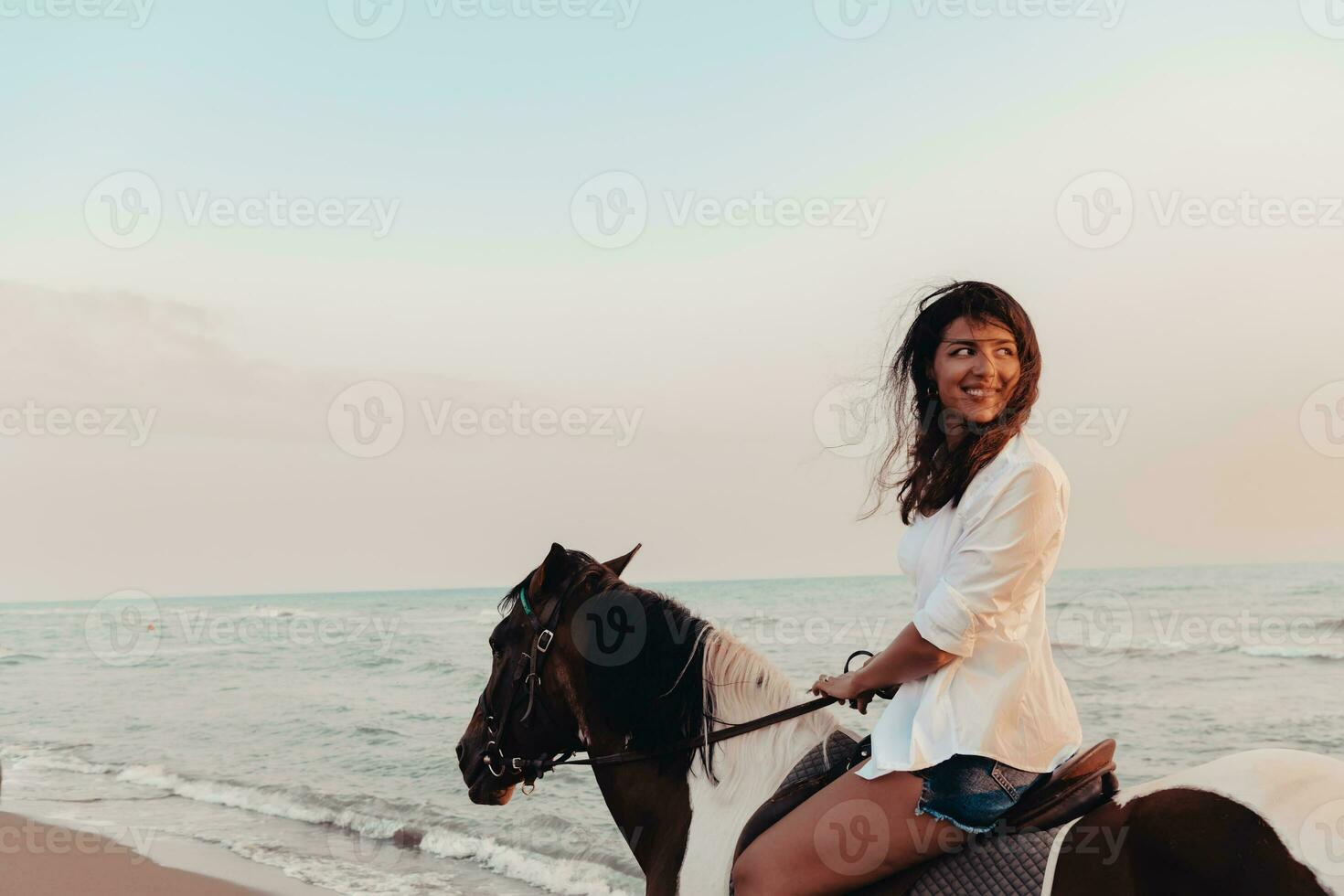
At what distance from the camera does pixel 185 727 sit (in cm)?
1397

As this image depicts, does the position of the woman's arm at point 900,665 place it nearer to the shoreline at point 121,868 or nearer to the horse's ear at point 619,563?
the horse's ear at point 619,563

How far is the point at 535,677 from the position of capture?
324cm

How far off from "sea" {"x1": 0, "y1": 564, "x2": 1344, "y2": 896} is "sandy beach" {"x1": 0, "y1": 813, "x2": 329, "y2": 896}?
31 centimetres

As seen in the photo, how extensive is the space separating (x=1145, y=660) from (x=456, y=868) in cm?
1236

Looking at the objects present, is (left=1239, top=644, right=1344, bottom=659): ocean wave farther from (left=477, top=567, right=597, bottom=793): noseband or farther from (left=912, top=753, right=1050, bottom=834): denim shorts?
(left=912, top=753, right=1050, bottom=834): denim shorts

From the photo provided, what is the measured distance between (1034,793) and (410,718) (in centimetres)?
1294

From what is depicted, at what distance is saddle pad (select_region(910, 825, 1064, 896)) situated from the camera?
2166mm

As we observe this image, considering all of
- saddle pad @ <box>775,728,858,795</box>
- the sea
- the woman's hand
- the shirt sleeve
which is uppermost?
the shirt sleeve

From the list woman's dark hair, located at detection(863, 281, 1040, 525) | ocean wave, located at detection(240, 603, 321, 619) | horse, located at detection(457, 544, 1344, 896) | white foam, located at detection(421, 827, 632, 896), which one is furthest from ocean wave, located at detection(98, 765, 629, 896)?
ocean wave, located at detection(240, 603, 321, 619)

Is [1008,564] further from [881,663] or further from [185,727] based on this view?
[185,727]

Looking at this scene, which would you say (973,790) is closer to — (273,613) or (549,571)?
(549,571)

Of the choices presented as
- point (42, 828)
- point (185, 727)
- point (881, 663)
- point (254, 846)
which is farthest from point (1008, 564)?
point (185, 727)

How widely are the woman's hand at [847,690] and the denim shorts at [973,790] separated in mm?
294

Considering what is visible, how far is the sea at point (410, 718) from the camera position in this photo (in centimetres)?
799
